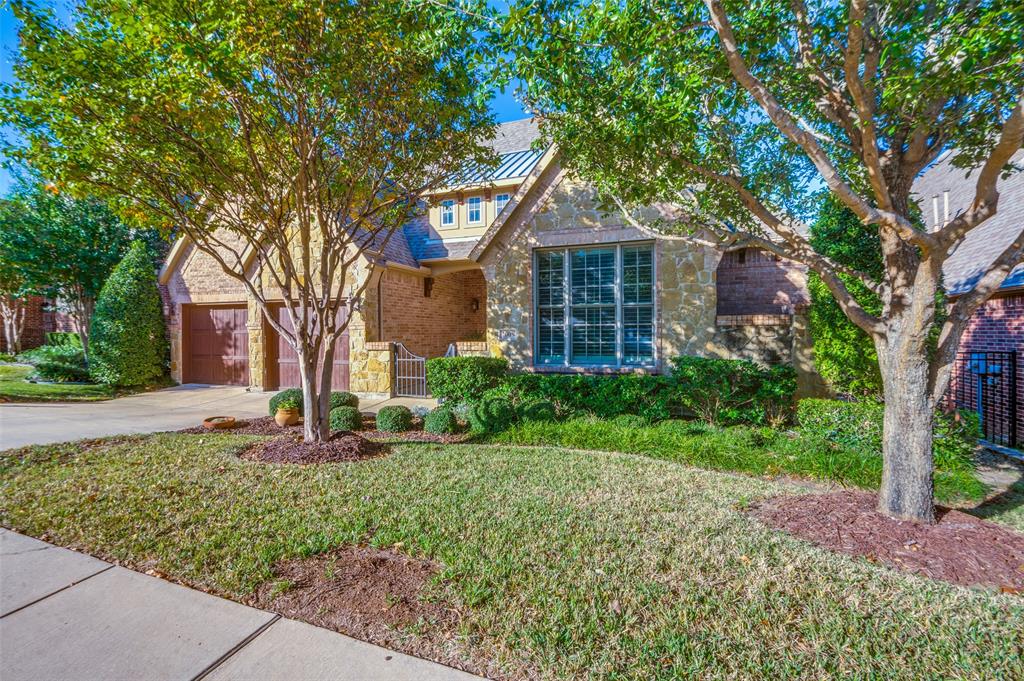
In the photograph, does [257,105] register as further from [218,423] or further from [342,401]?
[218,423]

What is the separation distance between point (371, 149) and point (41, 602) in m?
5.95

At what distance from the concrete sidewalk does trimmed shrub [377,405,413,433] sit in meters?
4.92

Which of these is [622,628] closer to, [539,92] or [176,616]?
[176,616]

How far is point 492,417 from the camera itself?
7996 mm

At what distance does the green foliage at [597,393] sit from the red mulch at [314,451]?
267 cm

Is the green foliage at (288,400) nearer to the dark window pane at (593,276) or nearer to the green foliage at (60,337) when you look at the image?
the dark window pane at (593,276)

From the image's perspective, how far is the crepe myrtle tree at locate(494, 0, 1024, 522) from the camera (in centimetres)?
357

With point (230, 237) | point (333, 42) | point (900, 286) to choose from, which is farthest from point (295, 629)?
point (230, 237)

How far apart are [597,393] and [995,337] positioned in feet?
23.7

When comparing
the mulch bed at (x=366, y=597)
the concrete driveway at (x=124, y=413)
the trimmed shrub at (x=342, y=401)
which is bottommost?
the mulch bed at (x=366, y=597)

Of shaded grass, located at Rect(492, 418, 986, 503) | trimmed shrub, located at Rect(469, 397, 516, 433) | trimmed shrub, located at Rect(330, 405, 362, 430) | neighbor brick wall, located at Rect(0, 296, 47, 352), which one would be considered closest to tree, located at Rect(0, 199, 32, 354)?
neighbor brick wall, located at Rect(0, 296, 47, 352)

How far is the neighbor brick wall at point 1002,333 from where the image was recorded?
7.54m

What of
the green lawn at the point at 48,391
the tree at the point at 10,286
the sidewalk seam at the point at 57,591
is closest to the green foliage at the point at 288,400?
the sidewalk seam at the point at 57,591

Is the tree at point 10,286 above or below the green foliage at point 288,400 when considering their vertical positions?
above
